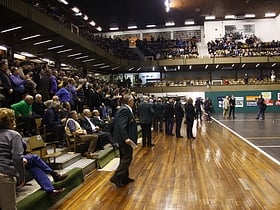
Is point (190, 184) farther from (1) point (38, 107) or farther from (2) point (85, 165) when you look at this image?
(1) point (38, 107)

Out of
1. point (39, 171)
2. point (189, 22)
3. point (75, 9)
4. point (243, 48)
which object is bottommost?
point (39, 171)

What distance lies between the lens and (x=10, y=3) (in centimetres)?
1127

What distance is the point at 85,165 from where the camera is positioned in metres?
6.97

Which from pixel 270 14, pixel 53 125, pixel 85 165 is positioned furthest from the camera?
pixel 270 14

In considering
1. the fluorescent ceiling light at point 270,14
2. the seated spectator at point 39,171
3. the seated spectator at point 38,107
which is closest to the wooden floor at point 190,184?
the seated spectator at point 39,171

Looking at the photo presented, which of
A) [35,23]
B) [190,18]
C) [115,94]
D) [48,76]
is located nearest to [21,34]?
[35,23]

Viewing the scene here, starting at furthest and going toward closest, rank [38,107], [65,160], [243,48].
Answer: [243,48] → [38,107] → [65,160]

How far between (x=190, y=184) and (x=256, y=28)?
29383 mm

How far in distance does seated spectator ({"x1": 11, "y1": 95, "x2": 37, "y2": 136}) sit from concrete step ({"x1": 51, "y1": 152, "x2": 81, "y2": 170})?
97 centimetres

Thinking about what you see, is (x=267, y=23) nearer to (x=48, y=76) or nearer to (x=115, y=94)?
(x=115, y=94)

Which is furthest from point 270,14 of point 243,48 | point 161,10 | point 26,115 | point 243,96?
point 26,115

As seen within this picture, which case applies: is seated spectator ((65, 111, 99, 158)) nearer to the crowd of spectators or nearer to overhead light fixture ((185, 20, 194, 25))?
Answer: the crowd of spectators

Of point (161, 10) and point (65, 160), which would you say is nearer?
point (65, 160)

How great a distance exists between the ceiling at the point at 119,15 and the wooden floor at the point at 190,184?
9130 mm
